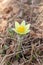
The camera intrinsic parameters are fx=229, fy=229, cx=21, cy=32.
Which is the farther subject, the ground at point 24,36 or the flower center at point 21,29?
the ground at point 24,36

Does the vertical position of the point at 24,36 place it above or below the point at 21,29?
below

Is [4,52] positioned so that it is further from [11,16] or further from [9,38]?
[11,16]

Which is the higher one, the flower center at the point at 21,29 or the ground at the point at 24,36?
the flower center at the point at 21,29

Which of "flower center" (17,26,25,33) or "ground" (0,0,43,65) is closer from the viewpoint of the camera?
"flower center" (17,26,25,33)

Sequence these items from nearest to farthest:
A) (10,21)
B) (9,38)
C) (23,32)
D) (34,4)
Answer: (23,32), (9,38), (10,21), (34,4)

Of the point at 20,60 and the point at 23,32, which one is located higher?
the point at 23,32

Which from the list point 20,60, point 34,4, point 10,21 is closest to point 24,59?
point 20,60

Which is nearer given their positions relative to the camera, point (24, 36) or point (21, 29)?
point (21, 29)

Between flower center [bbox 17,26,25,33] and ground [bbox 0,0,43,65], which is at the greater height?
flower center [bbox 17,26,25,33]

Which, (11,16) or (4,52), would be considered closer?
(4,52)

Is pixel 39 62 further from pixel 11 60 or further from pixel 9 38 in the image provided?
pixel 9 38

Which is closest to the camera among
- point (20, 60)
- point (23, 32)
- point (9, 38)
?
point (23, 32)
